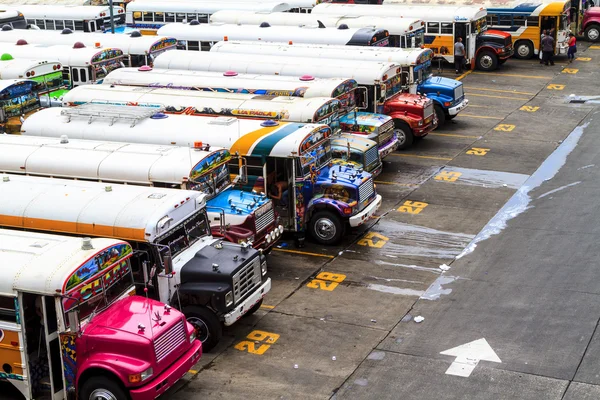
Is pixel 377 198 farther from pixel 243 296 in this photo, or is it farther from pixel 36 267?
pixel 36 267

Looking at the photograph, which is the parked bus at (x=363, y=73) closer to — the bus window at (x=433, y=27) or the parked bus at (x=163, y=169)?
the parked bus at (x=163, y=169)

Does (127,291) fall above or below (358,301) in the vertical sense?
above

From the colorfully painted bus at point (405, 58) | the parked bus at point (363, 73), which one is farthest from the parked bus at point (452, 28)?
the parked bus at point (363, 73)

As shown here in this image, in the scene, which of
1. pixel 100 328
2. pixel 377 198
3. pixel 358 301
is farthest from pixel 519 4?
pixel 100 328

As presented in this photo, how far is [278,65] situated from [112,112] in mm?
7260

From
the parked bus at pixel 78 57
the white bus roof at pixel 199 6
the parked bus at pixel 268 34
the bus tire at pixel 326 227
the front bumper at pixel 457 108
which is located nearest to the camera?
the bus tire at pixel 326 227

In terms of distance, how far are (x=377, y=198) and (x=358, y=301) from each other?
4.38 m

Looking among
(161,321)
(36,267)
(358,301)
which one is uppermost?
(36,267)

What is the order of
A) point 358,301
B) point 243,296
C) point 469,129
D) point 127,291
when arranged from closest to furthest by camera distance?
point 127,291, point 243,296, point 358,301, point 469,129

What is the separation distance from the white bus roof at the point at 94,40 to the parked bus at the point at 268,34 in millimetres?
1031

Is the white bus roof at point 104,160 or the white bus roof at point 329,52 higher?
the white bus roof at point 329,52

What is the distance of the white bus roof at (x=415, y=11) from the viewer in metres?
37.7

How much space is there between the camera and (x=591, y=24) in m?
44.6

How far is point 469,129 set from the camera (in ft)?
101
